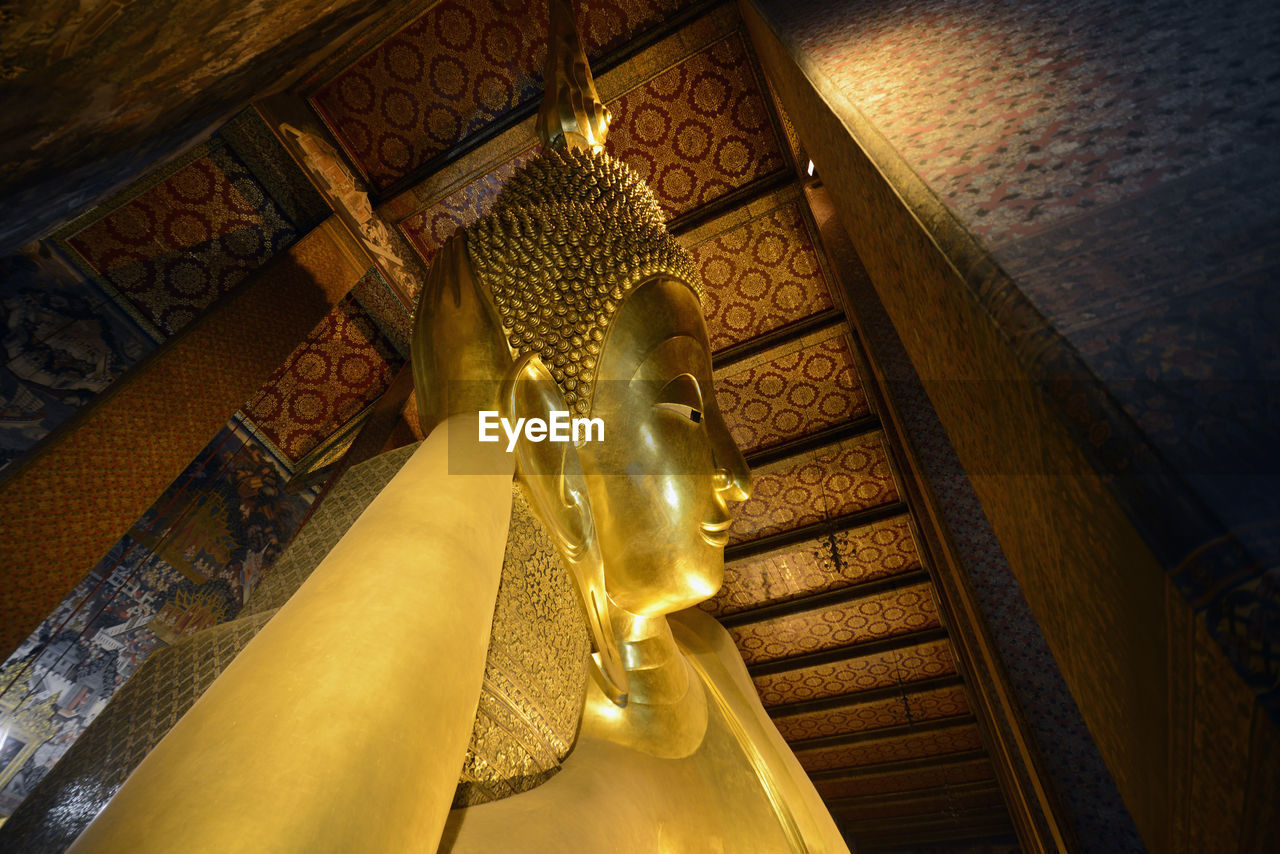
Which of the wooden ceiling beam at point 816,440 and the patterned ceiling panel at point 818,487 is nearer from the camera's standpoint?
the wooden ceiling beam at point 816,440

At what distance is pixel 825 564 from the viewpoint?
13.4 ft

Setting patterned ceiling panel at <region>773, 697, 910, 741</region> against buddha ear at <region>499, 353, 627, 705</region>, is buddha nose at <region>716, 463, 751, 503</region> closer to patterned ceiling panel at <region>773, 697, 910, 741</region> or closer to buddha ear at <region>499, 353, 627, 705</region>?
buddha ear at <region>499, 353, 627, 705</region>

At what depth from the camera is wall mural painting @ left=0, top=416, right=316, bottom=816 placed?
284 centimetres

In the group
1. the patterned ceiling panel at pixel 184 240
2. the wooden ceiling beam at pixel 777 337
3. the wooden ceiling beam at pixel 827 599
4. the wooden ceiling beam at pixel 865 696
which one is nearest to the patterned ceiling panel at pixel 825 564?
the wooden ceiling beam at pixel 827 599

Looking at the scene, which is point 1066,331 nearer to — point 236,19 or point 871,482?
point 236,19

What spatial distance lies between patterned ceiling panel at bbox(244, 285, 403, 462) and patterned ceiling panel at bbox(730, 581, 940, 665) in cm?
293

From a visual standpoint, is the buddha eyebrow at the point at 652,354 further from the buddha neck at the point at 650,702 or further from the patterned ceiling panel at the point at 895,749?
the patterned ceiling panel at the point at 895,749

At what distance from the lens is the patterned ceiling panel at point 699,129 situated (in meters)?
2.82

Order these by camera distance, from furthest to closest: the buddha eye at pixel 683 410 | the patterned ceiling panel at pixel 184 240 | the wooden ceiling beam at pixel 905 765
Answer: the wooden ceiling beam at pixel 905 765 → the patterned ceiling panel at pixel 184 240 → the buddha eye at pixel 683 410

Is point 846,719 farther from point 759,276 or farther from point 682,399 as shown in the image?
point 682,399

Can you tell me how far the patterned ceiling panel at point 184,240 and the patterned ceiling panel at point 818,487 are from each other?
2947mm

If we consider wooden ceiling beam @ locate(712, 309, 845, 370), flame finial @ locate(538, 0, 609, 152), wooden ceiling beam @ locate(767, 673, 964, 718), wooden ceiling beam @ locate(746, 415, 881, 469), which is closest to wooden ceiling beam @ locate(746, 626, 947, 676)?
wooden ceiling beam @ locate(767, 673, 964, 718)

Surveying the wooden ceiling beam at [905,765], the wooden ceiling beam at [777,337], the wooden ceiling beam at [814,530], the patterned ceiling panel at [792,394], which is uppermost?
the wooden ceiling beam at [777,337]

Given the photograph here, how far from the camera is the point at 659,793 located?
4.46 feet
